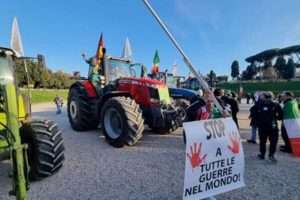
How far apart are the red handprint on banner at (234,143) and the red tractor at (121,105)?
3306mm

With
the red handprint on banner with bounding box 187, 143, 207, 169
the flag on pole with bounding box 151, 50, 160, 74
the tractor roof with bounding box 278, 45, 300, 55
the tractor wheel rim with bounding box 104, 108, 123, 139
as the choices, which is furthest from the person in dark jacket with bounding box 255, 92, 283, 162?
the tractor roof with bounding box 278, 45, 300, 55

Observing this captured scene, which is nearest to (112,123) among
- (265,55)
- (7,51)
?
(7,51)

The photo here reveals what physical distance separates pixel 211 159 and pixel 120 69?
6474 mm

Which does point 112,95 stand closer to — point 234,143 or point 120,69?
point 120,69

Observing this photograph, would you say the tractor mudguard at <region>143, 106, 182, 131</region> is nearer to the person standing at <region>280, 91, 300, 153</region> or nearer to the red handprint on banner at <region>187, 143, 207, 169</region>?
the person standing at <region>280, 91, 300, 153</region>

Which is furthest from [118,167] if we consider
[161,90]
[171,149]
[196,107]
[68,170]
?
[161,90]

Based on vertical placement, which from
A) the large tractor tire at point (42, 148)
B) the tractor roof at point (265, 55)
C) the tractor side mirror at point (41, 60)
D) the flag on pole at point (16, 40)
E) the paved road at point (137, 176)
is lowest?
the paved road at point (137, 176)

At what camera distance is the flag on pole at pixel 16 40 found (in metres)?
4.72

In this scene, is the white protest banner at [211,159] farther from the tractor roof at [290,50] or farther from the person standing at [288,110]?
the tractor roof at [290,50]

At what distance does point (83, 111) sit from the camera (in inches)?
334

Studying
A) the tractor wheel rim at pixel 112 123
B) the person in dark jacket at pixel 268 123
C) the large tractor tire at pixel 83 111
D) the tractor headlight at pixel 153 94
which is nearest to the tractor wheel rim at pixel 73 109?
the large tractor tire at pixel 83 111

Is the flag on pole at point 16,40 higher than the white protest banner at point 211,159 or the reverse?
higher

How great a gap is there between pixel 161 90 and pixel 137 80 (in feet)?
2.36

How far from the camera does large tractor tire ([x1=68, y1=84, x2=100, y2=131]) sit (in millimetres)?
8523
